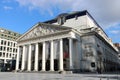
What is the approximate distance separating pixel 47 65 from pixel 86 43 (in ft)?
48.4

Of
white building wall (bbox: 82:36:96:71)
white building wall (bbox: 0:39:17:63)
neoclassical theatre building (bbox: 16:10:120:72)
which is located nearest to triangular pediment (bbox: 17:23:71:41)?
neoclassical theatre building (bbox: 16:10:120:72)

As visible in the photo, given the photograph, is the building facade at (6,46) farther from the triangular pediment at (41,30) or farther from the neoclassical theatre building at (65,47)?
the neoclassical theatre building at (65,47)

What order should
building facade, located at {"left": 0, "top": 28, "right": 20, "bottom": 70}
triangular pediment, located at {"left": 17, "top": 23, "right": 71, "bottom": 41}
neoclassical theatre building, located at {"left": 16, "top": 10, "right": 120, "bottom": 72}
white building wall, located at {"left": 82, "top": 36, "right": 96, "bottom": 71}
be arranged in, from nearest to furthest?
1. neoclassical theatre building, located at {"left": 16, "top": 10, "right": 120, "bottom": 72}
2. white building wall, located at {"left": 82, "top": 36, "right": 96, "bottom": 71}
3. triangular pediment, located at {"left": 17, "top": 23, "right": 71, "bottom": 41}
4. building facade, located at {"left": 0, "top": 28, "right": 20, "bottom": 70}

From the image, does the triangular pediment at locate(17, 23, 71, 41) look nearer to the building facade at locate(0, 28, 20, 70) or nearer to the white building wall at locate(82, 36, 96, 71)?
the white building wall at locate(82, 36, 96, 71)

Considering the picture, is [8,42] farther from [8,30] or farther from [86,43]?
[86,43]

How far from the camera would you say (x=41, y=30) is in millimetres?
55719

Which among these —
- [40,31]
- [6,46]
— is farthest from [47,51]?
[6,46]

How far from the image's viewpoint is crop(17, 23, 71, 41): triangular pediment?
50500 mm

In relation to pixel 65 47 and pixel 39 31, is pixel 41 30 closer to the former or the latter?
pixel 39 31

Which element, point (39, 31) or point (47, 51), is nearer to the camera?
point (47, 51)

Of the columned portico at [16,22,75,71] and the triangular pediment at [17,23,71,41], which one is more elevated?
the triangular pediment at [17,23,71,41]

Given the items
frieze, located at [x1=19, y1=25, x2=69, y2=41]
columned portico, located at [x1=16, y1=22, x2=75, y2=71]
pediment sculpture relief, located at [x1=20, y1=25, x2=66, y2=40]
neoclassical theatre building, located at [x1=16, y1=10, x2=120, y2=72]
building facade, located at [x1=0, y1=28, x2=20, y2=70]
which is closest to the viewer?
columned portico, located at [x1=16, y1=22, x2=75, y2=71]

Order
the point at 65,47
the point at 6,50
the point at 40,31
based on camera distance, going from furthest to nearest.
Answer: the point at 6,50 → the point at 40,31 → the point at 65,47

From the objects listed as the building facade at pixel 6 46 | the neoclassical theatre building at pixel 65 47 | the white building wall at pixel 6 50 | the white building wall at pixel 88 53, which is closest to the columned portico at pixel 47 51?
the neoclassical theatre building at pixel 65 47
